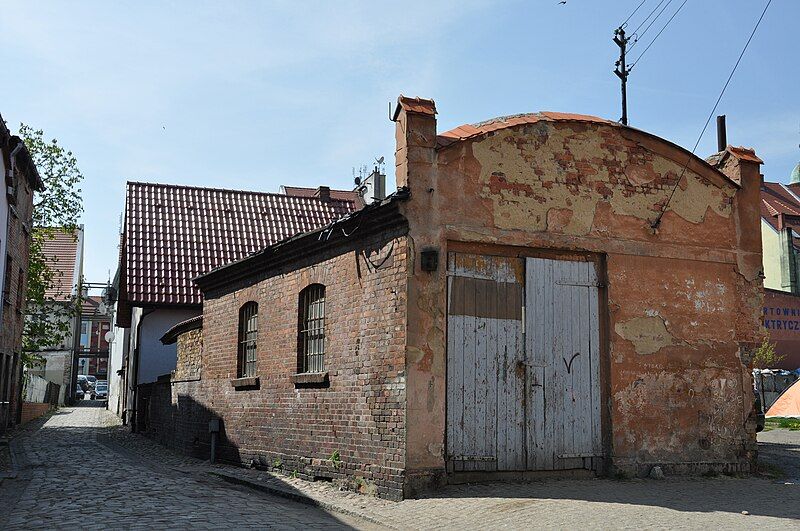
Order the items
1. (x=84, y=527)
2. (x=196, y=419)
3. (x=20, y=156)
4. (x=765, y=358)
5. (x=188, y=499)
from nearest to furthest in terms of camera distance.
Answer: (x=84, y=527) → (x=188, y=499) → (x=196, y=419) → (x=20, y=156) → (x=765, y=358)

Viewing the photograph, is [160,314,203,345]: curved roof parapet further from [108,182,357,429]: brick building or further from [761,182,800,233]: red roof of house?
[761,182,800,233]: red roof of house

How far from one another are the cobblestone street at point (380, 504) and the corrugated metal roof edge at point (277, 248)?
136 inches

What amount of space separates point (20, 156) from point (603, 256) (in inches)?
625

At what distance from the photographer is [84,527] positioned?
7996mm

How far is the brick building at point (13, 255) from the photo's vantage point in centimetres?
1858

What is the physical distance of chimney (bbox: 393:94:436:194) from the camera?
33.1 ft

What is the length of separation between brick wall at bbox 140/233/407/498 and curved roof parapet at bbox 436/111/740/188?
5.12 ft

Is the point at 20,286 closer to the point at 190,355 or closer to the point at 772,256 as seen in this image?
the point at 190,355

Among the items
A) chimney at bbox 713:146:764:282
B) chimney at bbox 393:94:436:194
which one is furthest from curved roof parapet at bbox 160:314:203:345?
chimney at bbox 713:146:764:282

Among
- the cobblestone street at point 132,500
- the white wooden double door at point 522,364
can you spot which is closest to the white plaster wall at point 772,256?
the white wooden double door at point 522,364

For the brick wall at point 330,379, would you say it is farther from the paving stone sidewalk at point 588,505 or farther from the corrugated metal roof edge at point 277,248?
Answer: the paving stone sidewalk at point 588,505

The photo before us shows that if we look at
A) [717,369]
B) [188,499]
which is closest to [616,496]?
[717,369]

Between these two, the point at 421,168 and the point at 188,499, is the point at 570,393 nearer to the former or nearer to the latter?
the point at 421,168

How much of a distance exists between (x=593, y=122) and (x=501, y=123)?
131cm
